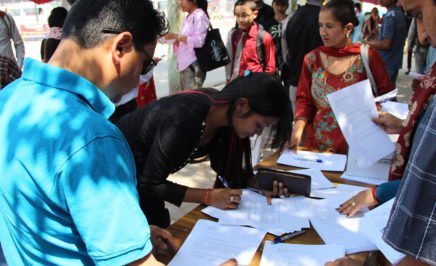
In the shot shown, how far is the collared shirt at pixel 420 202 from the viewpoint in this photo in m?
0.62

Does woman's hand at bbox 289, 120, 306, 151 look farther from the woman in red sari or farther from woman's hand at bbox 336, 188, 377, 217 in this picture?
woman's hand at bbox 336, 188, 377, 217

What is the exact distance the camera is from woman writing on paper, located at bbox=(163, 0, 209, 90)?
425 cm

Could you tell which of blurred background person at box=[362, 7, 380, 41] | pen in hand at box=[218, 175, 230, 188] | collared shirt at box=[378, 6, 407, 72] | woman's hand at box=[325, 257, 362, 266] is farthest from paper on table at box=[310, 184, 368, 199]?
blurred background person at box=[362, 7, 380, 41]

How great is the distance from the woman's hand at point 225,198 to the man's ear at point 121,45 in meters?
0.88

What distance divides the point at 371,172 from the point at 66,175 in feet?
5.25

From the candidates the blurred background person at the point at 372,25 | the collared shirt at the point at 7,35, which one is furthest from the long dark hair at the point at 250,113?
the blurred background person at the point at 372,25

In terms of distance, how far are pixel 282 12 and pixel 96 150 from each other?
17.8 ft

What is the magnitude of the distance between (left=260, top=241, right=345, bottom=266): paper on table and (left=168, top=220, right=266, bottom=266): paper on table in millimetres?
51

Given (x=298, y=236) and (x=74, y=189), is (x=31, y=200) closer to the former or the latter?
(x=74, y=189)

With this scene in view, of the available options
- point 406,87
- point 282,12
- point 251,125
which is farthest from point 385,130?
point 406,87

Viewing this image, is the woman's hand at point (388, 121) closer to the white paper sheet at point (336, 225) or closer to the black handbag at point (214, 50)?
the white paper sheet at point (336, 225)

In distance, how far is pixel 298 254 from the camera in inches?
48.0

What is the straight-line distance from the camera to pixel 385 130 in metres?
1.77

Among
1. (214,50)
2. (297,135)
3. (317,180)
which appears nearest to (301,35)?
(214,50)
